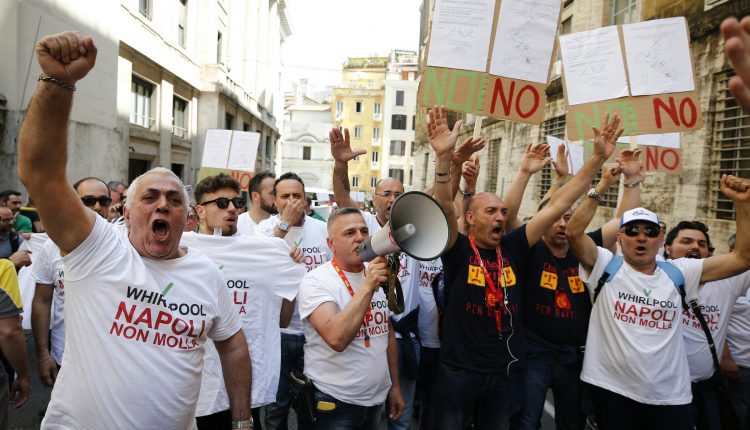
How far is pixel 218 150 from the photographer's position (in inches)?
325

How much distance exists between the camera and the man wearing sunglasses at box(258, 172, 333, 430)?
3490 millimetres

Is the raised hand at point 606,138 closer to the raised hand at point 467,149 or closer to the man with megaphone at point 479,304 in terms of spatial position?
the man with megaphone at point 479,304

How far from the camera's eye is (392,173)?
172 feet

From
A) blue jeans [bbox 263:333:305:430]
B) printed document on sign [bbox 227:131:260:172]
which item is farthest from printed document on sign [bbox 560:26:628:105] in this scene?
printed document on sign [bbox 227:131:260:172]

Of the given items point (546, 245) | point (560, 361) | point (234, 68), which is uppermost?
point (234, 68)

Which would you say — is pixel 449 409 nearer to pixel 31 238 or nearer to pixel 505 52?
pixel 505 52

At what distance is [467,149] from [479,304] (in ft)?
3.20

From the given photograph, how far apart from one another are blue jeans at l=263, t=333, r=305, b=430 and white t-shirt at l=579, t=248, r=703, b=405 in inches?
77.1

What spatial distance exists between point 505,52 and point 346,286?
2.29m

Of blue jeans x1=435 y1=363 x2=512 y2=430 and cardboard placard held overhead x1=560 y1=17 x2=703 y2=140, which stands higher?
cardboard placard held overhead x1=560 y1=17 x2=703 y2=140

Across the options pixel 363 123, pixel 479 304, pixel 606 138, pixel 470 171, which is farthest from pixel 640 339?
pixel 363 123

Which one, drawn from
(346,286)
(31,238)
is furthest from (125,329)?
(31,238)

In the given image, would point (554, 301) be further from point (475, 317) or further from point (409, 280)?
point (409, 280)

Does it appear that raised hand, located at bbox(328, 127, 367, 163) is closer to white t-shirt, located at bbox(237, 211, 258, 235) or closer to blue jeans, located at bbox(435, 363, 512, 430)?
white t-shirt, located at bbox(237, 211, 258, 235)
